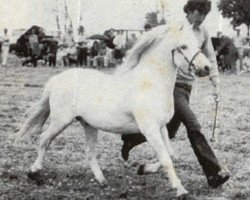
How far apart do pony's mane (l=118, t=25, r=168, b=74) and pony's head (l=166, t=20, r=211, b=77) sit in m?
0.13

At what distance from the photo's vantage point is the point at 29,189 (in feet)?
25.6

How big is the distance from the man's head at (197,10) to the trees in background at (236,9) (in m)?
31.0

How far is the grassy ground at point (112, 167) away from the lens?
7777 millimetres

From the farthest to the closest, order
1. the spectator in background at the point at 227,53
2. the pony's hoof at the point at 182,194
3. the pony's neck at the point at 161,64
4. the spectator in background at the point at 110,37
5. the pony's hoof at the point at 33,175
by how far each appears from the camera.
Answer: the spectator in background at the point at 110,37, the spectator in background at the point at 227,53, the pony's hoof at the point at 33,175, the pony's neck at the point at 161,64, the pony's hoof at the point at 182,194

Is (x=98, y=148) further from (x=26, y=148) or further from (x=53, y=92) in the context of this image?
(x=53, y=92)

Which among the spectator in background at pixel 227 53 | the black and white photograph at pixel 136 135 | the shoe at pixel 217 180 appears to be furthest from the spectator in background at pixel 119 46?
the shoe at pixel 217 180

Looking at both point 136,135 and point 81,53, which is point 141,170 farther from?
point 81,53

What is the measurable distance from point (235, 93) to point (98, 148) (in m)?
11.3

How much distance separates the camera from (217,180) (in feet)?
26.4

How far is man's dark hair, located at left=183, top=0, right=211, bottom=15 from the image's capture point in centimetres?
808

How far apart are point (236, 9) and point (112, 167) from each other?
32.9 m

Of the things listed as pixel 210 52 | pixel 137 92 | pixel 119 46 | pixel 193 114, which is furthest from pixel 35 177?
pixel 119 46

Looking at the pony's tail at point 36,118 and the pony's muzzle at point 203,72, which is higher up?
the pony's muzzle at point 203,72

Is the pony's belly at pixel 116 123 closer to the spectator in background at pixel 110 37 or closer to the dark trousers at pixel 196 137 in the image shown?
the dark trousers at pixel 196 137
